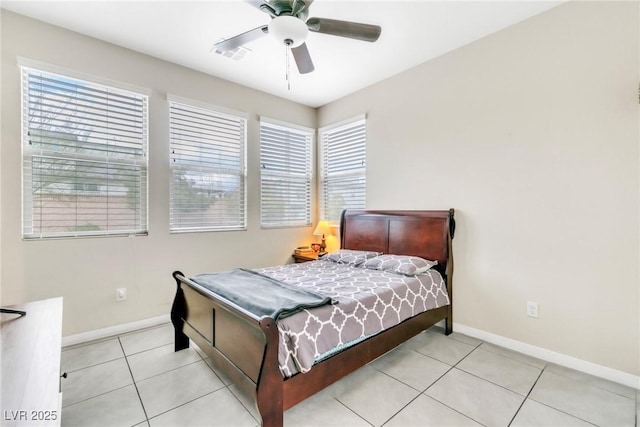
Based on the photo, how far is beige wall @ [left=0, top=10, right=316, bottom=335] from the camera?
2.40 m

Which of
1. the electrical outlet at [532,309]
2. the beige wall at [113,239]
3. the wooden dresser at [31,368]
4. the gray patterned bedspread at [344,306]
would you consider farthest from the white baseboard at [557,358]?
the wooden dresser at [31,368]

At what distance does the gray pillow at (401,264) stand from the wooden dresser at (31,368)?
2.39m

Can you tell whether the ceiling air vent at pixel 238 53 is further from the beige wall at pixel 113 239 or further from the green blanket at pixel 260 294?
the green blanket at pixel 260 294

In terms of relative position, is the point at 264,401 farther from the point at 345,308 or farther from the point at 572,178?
the point at 572,178

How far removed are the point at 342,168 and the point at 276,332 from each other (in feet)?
10.1

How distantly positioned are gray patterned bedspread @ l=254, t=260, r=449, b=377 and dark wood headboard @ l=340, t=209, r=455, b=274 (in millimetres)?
263

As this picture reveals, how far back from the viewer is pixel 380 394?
195cm

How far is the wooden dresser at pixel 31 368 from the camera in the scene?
85 cm

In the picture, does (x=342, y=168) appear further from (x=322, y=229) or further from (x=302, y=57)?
(x=302, y=57)

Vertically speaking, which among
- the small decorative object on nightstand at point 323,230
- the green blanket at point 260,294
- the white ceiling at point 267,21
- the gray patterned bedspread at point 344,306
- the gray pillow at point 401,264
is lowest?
the gray patterned bedspread at point 344,306

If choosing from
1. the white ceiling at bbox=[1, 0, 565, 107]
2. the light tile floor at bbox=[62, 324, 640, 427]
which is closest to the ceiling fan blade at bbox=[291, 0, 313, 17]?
the white ceiling at bbox=[1, 0, 565, 107]

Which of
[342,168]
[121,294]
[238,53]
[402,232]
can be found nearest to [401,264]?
[402,232]

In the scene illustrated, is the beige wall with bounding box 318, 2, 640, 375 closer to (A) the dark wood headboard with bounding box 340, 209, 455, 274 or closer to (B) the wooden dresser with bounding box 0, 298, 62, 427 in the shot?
(A) the dark wood headboard with bounding box 340, 209, 455, 274

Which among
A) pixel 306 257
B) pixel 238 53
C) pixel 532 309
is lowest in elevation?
pixel 532 309
